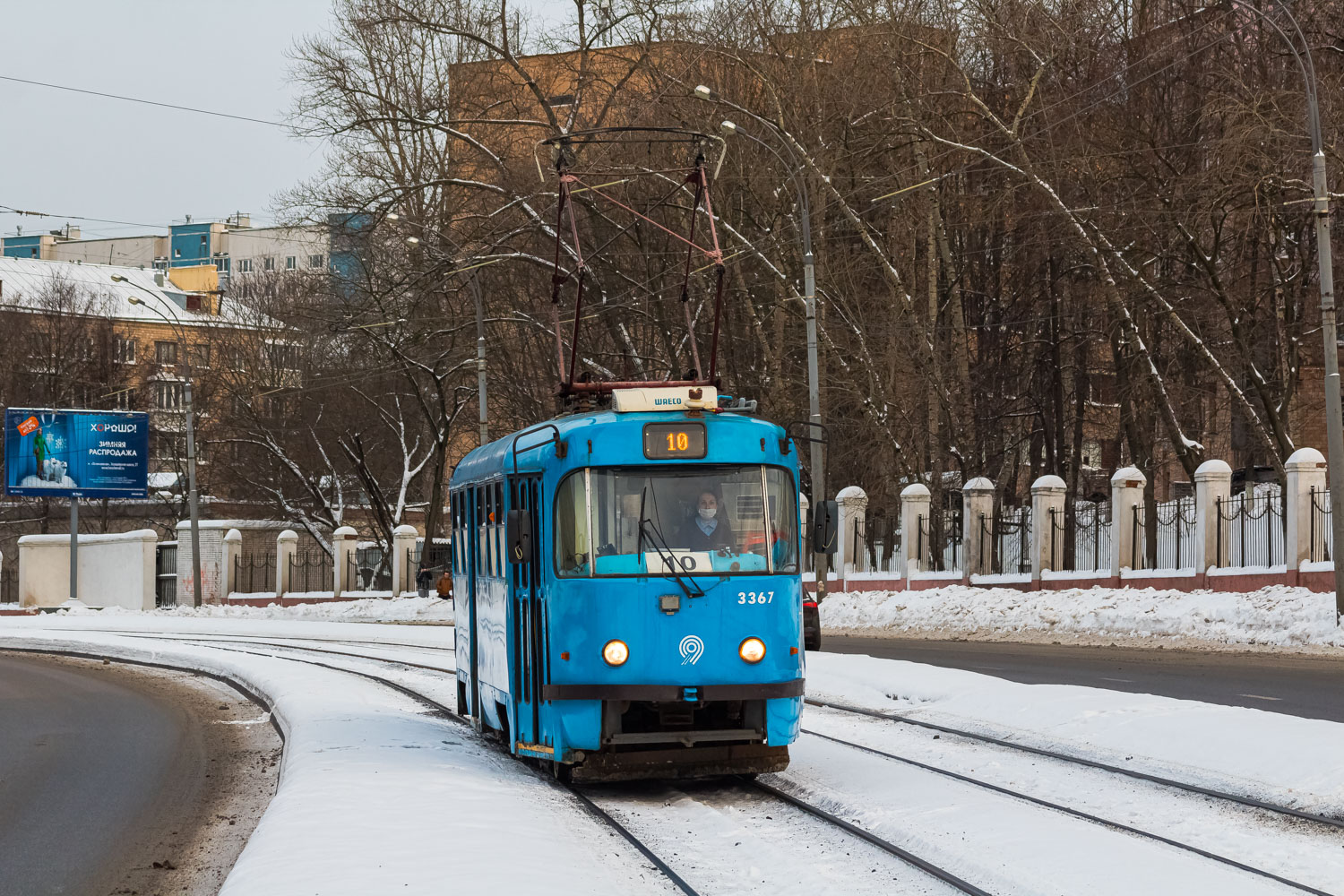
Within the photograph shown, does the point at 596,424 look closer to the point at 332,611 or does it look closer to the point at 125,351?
the point at 332,611

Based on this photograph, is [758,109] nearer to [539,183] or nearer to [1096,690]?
[539,183]

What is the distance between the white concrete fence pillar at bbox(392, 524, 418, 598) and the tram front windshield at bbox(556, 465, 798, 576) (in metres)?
40.8

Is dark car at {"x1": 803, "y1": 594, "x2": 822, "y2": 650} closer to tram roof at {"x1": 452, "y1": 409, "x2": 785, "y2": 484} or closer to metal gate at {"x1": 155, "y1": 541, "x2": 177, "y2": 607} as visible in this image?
tram roof at {"x1": 452, "y1": 409, "x2": 785, "y2": 484}

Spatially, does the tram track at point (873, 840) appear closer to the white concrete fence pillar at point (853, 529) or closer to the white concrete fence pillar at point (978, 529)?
the white concrete fence pillar at point (978, 529)

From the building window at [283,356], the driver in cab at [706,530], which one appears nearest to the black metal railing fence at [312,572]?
the building window at [283,356]

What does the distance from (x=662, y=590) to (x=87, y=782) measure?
580 cm

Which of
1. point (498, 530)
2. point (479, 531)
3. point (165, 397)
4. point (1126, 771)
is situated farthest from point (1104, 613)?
point (165, 397)

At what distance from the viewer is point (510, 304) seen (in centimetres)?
4669

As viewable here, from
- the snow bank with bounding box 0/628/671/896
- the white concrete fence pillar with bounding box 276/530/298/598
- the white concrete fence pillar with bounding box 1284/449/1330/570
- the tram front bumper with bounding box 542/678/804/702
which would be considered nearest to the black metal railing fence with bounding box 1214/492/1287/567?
the white concrete fence pillar with bounding box 1284/449/1330/570

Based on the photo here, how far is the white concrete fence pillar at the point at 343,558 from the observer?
54688 millimetres

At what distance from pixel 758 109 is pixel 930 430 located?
28.9ft

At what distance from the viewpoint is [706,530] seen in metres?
11.6

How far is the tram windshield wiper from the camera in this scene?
1138 centimetres

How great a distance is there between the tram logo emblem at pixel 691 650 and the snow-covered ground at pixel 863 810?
3.02ft
